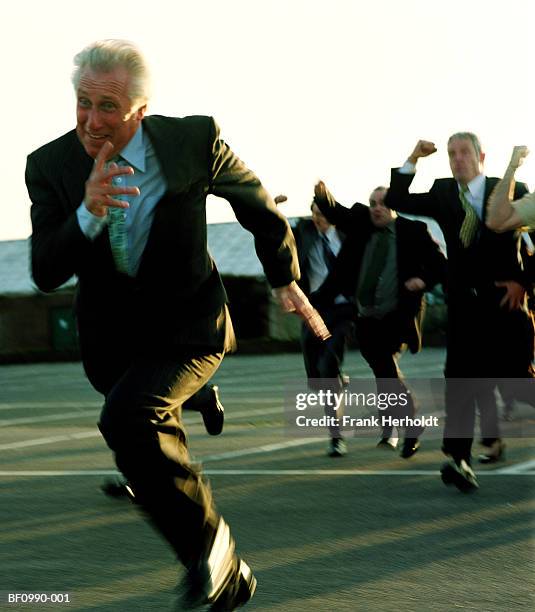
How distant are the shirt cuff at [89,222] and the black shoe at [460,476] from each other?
379cm

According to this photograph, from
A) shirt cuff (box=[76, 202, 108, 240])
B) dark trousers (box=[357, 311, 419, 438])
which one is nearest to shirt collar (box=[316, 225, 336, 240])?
dark trousers (box=[357, 311, 419, 438])

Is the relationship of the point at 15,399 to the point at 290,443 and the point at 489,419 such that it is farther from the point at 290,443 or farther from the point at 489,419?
the point at 489,419

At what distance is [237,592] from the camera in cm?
430

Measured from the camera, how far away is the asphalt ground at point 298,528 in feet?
16.1

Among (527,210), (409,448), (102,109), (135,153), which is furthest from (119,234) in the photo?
(409,448)

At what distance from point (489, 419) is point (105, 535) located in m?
2.82

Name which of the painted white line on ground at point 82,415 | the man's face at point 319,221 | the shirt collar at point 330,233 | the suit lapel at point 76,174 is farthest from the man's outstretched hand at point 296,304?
Result: the painted white line on ground at point 82,415

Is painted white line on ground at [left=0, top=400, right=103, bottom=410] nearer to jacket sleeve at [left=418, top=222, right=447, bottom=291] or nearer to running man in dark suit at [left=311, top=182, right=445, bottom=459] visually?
running man in dark suit at [left=311, top=182, right=445, bottom=459]

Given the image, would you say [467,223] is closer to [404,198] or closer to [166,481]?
[404,198]

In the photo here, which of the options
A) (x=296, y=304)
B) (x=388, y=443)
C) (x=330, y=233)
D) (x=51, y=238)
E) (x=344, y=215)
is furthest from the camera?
(x=330, y=233)

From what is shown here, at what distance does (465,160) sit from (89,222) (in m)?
3.77

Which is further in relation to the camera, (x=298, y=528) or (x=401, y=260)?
(x=401, y=260)

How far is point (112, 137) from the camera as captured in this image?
13.8 ft

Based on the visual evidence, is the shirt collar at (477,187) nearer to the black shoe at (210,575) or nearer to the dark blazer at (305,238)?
the dark blazer at (305,238)
